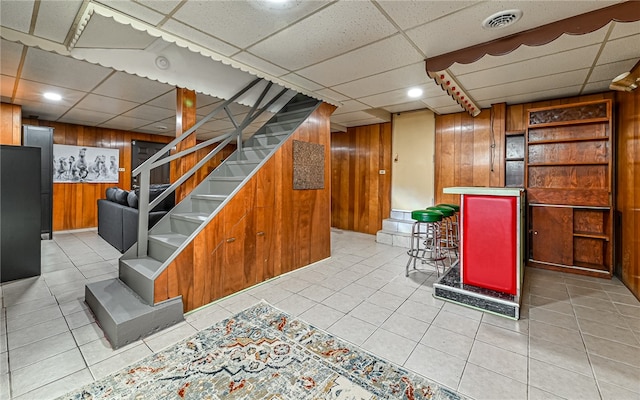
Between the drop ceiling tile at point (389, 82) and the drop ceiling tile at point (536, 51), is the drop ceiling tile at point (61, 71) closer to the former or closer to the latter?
the drop ceiling tile at point (389, 82)

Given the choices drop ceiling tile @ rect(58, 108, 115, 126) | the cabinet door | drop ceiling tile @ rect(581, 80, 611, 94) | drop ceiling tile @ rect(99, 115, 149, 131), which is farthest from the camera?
drop ceiling tile @ rect(99, 115, 149, 131)

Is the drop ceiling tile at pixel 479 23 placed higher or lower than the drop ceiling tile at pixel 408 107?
lower

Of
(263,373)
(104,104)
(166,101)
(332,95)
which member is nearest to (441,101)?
(332,95)

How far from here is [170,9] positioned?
2051 millimetres

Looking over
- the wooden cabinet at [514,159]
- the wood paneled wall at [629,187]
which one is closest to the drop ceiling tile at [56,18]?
the wood paneled wall at [629,187]

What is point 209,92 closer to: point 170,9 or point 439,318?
point 170,9

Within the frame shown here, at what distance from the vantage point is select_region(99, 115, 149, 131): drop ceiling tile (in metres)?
6.10

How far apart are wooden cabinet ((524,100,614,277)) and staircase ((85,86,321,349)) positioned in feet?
11.8

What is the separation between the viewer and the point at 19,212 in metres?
3.42

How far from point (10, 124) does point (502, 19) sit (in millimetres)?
7782

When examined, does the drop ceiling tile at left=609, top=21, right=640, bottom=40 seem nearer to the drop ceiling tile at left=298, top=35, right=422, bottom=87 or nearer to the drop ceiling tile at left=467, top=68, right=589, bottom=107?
the drop ceiling tile at left=467, top=68, right=589, bottom=107

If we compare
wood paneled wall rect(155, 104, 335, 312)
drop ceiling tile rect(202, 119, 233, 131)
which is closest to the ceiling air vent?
wood paneled wall rect(155, 104, 335, 312)

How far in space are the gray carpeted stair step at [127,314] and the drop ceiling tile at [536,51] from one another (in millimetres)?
4031

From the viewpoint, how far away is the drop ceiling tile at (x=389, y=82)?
10.6 ft
